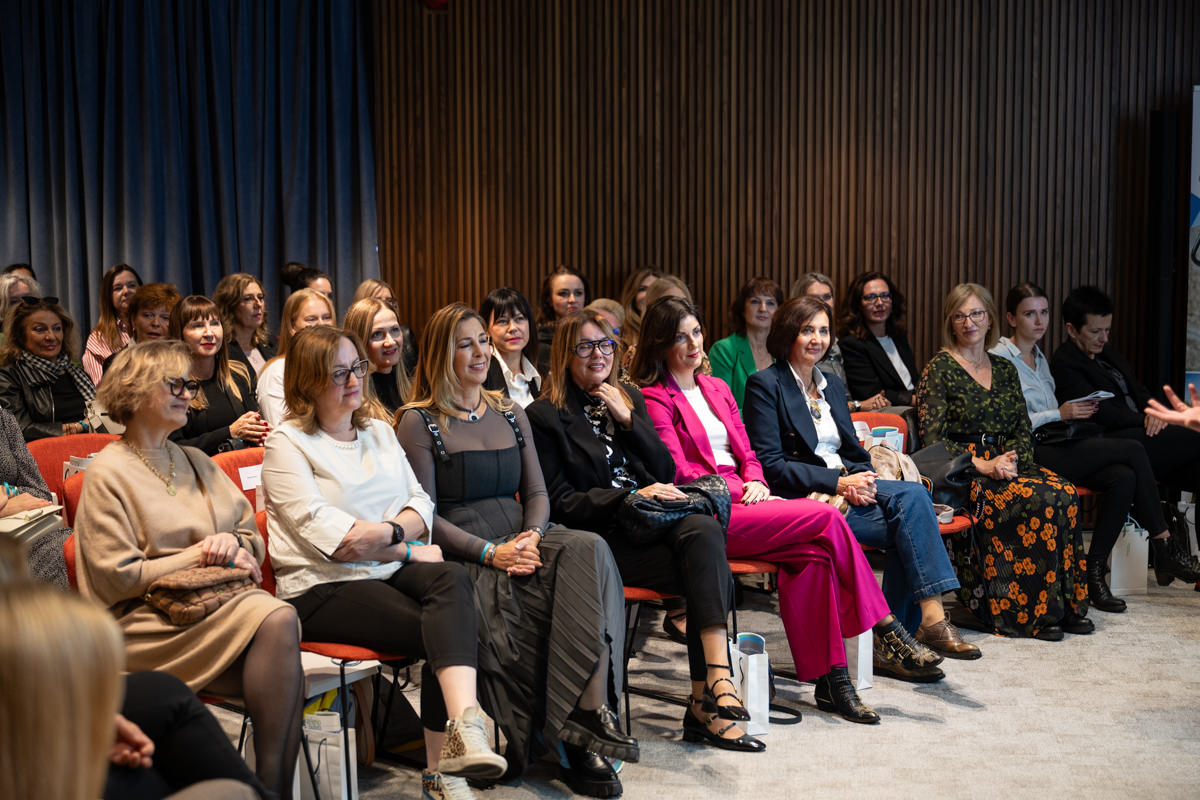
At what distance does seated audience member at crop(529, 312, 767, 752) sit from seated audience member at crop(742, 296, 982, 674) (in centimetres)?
56

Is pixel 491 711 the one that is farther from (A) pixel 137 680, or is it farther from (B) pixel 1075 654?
(B) pixel 1075 654

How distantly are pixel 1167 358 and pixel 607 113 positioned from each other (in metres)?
3.63

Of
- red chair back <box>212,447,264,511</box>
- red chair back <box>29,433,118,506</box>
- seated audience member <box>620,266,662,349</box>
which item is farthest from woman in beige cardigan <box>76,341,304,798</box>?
seated audience member <box>620,266,662,349</box>

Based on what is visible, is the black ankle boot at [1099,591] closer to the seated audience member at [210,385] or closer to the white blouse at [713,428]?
the white blouse at [713,428]

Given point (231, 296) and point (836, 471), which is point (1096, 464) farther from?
point (231, 296)

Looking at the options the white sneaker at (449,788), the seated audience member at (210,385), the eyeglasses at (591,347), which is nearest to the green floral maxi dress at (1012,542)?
the eyeglasses at (591,347)

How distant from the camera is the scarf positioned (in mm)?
4734

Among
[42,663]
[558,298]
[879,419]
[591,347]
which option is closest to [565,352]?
[591,347]

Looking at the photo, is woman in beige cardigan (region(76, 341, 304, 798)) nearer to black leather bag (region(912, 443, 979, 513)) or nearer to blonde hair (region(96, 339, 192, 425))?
blonde hair (region(96, 339, 192, 425))

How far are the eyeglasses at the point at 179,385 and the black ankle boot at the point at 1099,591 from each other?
3.90 meters

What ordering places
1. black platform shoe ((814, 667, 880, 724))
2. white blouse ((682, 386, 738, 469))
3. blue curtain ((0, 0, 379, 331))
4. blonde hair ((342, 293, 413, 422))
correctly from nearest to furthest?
black platform shoe ((814, 667, 880, 724)), white blouse ((682, 386, 738, 469)), blonde hair ((342, 293, 413, 422)), blue curtain ((0, 0, 379, 331))

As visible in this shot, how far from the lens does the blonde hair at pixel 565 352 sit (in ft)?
A: 12.4

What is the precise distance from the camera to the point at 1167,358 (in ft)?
21.4

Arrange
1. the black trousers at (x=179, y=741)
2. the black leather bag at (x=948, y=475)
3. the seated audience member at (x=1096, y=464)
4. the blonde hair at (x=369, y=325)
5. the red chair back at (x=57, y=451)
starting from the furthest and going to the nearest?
the seated audience member at (x=1096, y=464) → the black leather bag at (x=948, y=475) → the blonde hair at (x=369, y=325) → the red chair back at (x=57, y=451) → the black trousers at (x=179, y=741)
